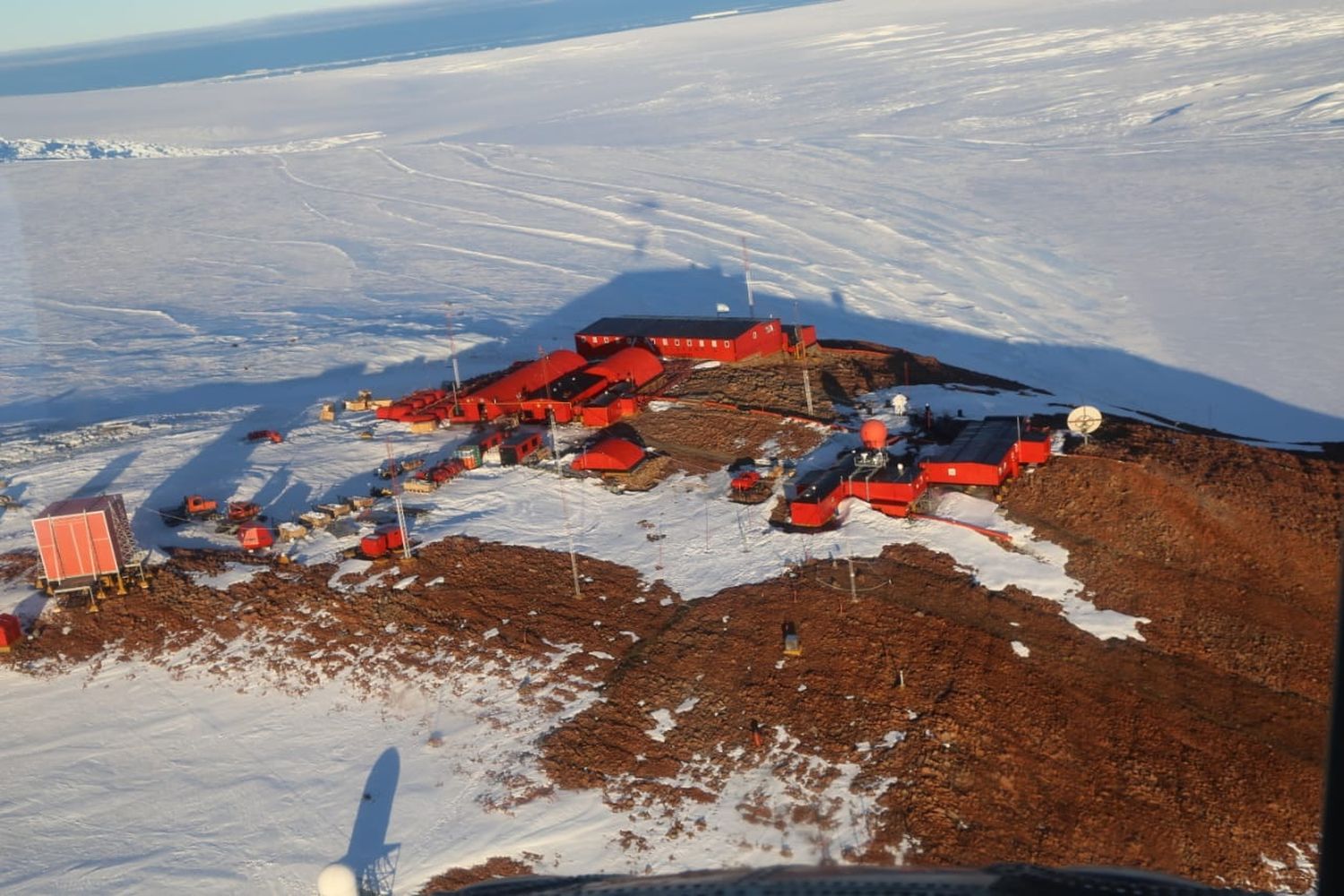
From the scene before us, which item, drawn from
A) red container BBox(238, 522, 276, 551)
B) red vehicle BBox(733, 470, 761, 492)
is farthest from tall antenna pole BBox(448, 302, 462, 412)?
red vehicle BBox(733, 470, 761, 492)

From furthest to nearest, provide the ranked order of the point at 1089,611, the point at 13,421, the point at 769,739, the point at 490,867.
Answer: the point at 13,421 < the point at 1089,611 < the point at 769,739 < the point at 490,867

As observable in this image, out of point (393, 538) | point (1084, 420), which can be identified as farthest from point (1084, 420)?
point (393, 538)

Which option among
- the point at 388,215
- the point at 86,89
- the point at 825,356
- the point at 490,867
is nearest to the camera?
the point at 490,867

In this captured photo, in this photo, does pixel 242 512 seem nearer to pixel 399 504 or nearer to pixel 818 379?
pixel 399 504

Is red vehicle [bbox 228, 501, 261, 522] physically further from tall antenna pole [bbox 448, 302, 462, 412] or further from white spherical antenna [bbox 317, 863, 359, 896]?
white spherical antenna [bbox 317, 863, 359, 896]

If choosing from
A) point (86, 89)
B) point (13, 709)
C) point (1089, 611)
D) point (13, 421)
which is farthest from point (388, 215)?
point (86, 89)

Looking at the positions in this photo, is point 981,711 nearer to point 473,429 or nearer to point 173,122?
point 473,429
